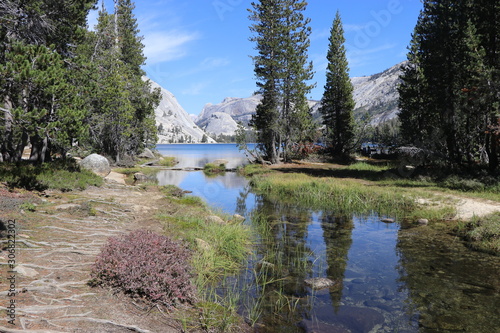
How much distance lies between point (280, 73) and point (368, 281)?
122ft

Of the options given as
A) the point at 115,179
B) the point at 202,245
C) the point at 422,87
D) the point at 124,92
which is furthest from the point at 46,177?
the point at 422,87

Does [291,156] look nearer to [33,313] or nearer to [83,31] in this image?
[83,31]

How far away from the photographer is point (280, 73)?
43594 mm

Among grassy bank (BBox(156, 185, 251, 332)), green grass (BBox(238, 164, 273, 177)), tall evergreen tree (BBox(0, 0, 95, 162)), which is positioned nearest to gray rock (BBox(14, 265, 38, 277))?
grassy bank (BBox(156, 185, 251, 332))

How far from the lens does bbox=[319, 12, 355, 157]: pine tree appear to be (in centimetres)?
5291

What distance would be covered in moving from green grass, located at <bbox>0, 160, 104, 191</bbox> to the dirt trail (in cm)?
429

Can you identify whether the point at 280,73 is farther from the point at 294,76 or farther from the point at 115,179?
the point at 115,179

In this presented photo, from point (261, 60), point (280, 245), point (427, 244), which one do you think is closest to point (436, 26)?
point (261, 60)

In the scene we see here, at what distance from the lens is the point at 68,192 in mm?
16688

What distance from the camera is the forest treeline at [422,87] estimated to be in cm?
2305

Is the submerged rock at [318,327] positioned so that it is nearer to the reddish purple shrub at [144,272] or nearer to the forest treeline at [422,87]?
the reddish purple shrub at [144,272]

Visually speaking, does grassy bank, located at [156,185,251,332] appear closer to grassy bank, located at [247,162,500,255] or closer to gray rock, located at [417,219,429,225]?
grassy bank, located at [247,162,500,255]

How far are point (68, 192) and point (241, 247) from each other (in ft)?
34.6

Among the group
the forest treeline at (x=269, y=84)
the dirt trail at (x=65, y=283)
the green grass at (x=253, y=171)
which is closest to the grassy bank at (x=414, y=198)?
the forest treeline at (x=269, y=84)
